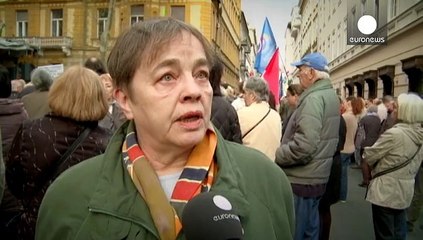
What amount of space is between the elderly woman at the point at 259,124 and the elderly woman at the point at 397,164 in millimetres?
919

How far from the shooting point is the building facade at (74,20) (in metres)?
28.6

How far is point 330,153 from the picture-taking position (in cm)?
411

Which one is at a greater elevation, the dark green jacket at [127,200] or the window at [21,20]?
the window at [21,20]

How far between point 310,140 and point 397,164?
1020 millimetres

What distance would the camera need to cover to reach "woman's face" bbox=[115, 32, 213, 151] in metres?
1.39

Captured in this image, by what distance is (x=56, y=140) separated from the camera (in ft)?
8.11

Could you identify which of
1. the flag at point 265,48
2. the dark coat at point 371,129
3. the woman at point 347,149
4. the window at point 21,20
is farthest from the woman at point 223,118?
the window at point 21,20

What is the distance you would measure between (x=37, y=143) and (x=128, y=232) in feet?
4.51

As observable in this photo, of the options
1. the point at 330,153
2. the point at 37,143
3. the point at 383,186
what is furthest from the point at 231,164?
the point at 383,186

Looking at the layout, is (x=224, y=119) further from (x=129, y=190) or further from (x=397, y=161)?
(x=129, y=190)

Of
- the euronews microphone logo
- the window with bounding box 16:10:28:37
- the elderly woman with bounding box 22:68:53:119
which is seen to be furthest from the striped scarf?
the window with bounding box 16:10:28:37

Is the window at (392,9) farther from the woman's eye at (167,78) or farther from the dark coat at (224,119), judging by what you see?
the woman's eye at (167,78)

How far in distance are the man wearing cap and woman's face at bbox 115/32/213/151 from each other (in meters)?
2.62

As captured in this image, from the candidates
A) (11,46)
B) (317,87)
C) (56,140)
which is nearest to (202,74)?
(56,140)
